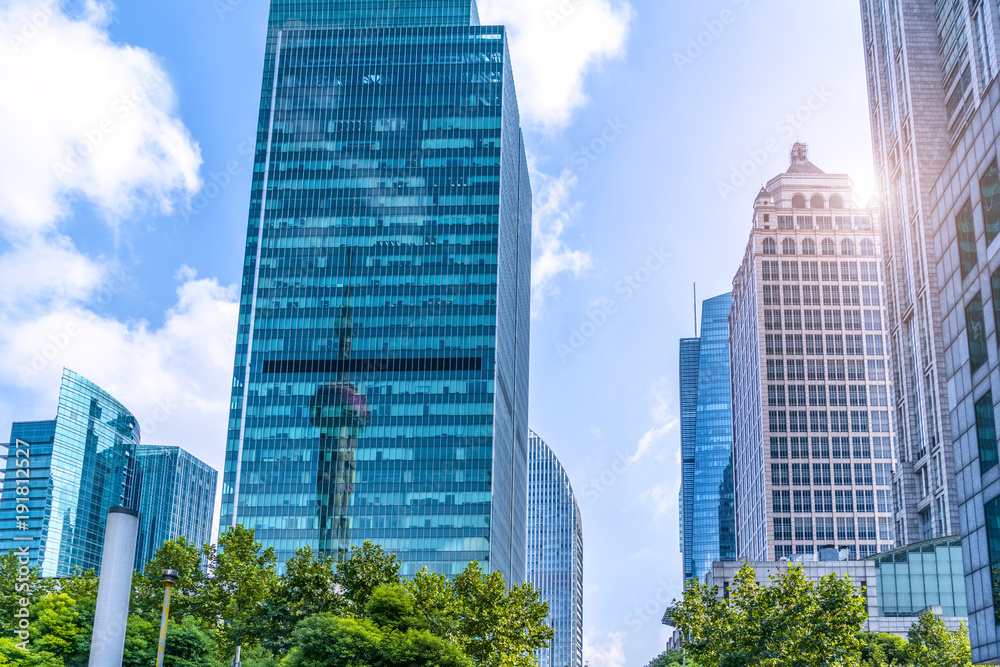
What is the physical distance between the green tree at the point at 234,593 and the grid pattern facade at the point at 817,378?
104m

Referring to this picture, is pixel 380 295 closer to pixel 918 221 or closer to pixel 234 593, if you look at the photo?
pixel 234 593

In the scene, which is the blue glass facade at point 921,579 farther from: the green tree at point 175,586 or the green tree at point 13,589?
the green tree at point 13,589

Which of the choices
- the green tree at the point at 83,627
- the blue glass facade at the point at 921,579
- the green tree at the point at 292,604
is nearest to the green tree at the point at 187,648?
the green tree at the point at 292,604

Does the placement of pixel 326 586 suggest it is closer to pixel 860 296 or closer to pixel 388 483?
pixel 388 483

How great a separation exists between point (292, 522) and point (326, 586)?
6196 centimetres

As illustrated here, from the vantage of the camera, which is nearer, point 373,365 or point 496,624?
point 496,624

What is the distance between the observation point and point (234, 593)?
8050cm

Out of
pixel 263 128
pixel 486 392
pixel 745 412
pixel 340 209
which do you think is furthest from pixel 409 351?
pixel 745 412

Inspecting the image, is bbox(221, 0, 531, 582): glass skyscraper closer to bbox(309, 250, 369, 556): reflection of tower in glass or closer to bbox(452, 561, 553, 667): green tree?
bbox(309, 250, 369, 556): reflection of tower in glass

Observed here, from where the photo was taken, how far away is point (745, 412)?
19538 centimetres

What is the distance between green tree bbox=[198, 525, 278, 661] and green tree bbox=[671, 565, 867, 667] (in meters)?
33.7

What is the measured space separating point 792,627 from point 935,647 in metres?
29.2

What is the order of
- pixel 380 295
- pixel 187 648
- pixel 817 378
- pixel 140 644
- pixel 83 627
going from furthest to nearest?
pixel 817 378, pixel 380 295, pixel 187 648, pixel 83 627, pixel 140 644

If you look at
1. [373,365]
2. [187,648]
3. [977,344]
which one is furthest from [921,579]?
[187,648]
